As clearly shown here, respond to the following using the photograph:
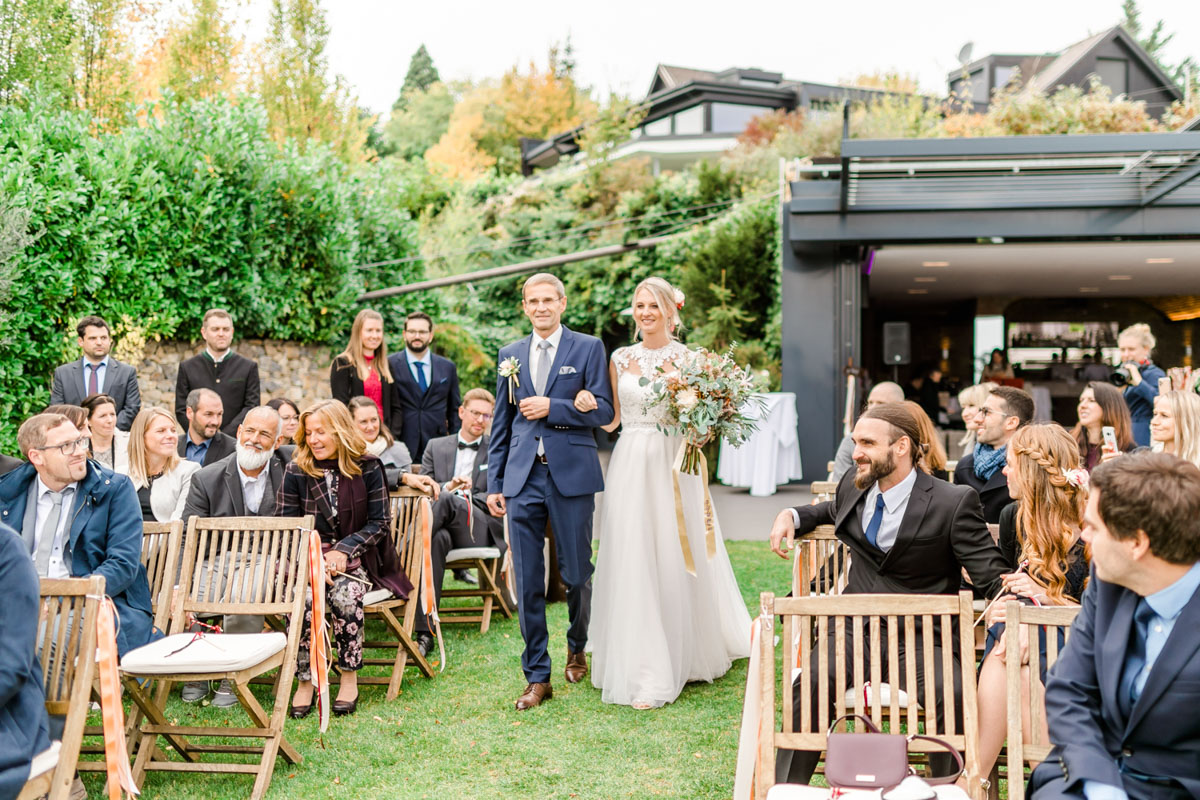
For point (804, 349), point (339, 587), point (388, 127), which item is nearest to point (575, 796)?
point (339, 587)

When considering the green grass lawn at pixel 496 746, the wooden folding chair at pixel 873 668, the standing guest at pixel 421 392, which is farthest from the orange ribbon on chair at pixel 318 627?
the standing guest at pixel 421 392

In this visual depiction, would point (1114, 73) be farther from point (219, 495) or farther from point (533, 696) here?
point (219, 495)

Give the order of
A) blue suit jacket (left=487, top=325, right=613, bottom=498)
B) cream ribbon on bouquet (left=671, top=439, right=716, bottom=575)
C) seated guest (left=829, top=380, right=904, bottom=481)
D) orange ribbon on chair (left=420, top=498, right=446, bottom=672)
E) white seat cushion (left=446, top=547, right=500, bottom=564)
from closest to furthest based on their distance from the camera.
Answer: blue suit jacket (left=487, top=325, right=613, bottom=498) → cream ribbon on bouquet (left=671, top=439, right=716, bottom=575) → orange ribbon on chair (left=420, top=498, right=446, bottom=672) → seated guest (left=829, top=380, right=904, bottom=481) → white seat cushion (left=446, top=547, right=500, bottom=564)

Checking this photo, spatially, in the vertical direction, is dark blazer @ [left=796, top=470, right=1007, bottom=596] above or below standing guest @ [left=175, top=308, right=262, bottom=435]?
below

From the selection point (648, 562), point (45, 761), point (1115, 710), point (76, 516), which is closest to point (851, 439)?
point (648, 562)

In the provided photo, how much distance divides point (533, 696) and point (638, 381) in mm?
1658

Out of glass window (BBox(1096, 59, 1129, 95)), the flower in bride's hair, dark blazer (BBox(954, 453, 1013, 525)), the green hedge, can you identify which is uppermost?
glass window (BBox(1096, 59, 1129, 95))

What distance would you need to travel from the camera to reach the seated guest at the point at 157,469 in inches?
214

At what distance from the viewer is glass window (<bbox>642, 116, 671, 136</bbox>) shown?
126 feet

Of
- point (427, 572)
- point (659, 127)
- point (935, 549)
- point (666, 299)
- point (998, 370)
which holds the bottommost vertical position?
point (427, 572)

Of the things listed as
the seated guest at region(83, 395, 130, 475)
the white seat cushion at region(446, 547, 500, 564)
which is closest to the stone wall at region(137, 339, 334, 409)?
the seated guest at region(83, 395, 130, 475)

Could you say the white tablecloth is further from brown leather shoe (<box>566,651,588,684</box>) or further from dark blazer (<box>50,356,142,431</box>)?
brown leather shoe (<box>566,651,588,684</box>)

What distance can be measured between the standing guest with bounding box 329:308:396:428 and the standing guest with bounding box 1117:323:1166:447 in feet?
18.9

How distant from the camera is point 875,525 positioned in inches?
142
